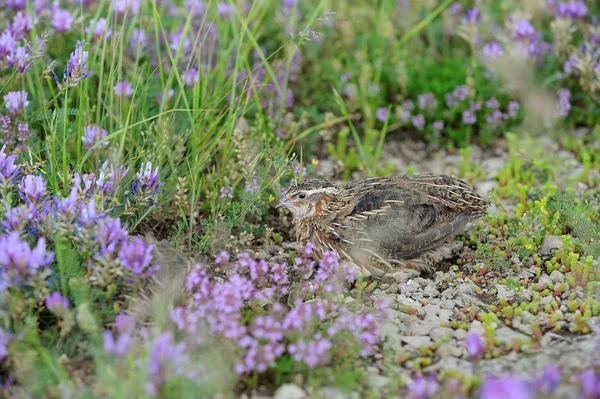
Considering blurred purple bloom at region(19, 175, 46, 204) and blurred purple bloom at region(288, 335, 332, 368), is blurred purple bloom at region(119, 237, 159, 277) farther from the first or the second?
blurred purple bloom at region(288, 335, 332, 368)

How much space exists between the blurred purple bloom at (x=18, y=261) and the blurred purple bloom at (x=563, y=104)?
197 inches

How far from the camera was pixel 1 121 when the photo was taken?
16.5ft

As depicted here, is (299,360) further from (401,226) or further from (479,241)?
(479,241)

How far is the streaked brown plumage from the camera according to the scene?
4766 millimetres

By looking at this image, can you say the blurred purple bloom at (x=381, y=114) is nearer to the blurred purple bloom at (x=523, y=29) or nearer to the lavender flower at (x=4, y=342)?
the blurred purple bloom at (x=523, y=29)

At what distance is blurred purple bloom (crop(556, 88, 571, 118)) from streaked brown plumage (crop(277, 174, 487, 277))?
212cm

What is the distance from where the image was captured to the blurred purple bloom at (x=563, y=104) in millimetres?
6633

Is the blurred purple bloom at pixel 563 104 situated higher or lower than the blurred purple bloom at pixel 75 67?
lower

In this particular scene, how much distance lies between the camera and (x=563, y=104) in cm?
666

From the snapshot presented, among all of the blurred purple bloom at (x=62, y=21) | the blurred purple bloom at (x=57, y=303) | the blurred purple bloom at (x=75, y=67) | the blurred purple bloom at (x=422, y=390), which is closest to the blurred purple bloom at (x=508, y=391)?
the blurred purple bloom at (x=422, y=390)

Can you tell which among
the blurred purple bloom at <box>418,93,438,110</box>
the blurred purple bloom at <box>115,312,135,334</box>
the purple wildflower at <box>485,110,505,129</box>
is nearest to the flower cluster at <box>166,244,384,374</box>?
the blurred purple bloom at <box>115,312,135,334</box>

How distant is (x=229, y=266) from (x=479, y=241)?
1.83 m

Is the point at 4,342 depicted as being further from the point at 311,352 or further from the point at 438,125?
the point at 438,125

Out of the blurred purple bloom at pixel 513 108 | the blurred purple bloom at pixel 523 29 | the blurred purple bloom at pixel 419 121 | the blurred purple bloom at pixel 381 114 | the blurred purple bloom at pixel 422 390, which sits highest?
the blurred purple bloom at pixel 523 29
